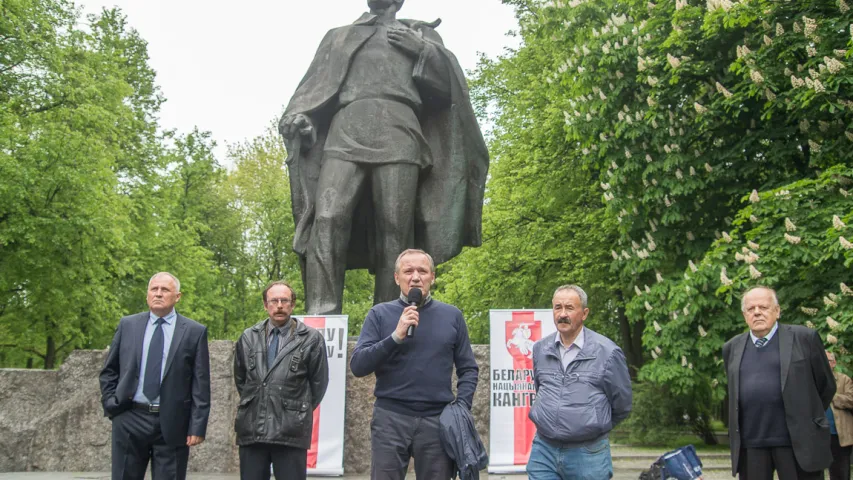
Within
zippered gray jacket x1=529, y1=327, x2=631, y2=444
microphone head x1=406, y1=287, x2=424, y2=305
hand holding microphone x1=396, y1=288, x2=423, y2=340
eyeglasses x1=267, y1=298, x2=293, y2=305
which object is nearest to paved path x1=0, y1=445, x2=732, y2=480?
eyeglasses x1=267, y1=298, x2=293, y2=305

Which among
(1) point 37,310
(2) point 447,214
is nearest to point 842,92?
(2) point 447,214

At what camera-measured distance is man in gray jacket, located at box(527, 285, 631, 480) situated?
412 centimetres

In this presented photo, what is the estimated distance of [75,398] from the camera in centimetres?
645

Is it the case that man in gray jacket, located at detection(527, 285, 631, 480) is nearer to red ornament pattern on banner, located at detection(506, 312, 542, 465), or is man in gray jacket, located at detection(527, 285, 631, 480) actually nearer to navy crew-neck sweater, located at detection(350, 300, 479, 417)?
navy crew-neck sweater, located at detection(350, 300, 479, 417)

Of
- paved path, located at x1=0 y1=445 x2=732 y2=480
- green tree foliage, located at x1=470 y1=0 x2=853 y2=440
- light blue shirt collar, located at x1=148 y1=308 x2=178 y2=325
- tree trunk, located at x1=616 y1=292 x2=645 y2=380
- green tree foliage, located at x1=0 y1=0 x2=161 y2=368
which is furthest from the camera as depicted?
tree trunk, located at x1=616 y1=292 x2=645 y2=380

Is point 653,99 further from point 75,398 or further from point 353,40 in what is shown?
point 75,398

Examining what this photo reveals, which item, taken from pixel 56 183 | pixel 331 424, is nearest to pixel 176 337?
pixel 331 424

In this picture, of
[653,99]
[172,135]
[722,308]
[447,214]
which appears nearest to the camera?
[447,214]

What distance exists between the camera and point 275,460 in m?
4.52

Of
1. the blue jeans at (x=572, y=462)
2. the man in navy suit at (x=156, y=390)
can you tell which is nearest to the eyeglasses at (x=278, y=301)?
the man in navy suit at (x=156, y=390)

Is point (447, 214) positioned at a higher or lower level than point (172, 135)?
lower

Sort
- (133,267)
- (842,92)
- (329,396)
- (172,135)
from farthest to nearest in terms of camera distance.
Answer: (172,135) → (133,267) → (842,92) → (329,396)

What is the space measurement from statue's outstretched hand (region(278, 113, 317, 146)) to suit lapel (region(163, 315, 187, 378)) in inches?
91.7

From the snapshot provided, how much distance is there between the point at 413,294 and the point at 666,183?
10.9 m
